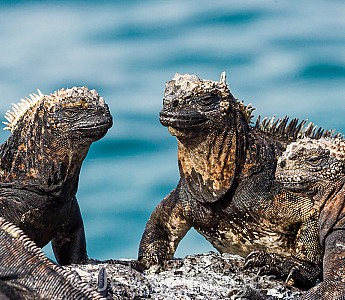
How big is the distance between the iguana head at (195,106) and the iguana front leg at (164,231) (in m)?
1.02

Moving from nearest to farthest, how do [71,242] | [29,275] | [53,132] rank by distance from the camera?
[29,275] → [53,132] → [71,242]

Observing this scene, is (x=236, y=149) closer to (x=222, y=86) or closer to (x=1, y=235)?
(x=222, y=86)

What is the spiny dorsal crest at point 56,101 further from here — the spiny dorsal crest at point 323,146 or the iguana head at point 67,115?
the spiny dorsal crest at point 323,146

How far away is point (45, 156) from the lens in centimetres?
1243

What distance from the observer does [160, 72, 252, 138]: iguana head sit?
1225cm

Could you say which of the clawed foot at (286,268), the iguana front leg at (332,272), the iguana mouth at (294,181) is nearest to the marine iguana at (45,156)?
the iguana mouth at (294,181)

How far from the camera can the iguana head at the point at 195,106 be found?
40.2 feet

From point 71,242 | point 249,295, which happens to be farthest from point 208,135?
point 249,295

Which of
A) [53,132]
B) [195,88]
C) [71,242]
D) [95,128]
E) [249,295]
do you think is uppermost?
[195,88]

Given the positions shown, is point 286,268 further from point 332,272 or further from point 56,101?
point 56,101

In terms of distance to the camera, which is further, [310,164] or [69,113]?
[69,113]

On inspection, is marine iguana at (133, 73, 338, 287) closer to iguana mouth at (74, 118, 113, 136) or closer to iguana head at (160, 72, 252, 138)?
iguana head at (160, 72, 252, 138)

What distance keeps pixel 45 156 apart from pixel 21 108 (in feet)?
1.90

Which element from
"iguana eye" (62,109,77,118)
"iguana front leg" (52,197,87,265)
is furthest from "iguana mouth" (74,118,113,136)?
"iguana front leg" (52,197,87,265)
